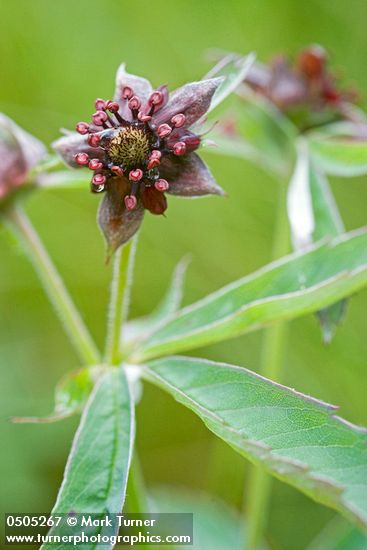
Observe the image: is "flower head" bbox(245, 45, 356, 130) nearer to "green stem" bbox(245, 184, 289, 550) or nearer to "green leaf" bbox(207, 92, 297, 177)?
"green leaf" bbox(207, 92, 297, 177)

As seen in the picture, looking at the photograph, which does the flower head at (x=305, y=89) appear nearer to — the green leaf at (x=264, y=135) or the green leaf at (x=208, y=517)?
the green leaf at (x=264, y=135)

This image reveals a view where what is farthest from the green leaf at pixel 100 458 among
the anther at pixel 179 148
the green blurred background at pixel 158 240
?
the green blurred background at pixel 158 240

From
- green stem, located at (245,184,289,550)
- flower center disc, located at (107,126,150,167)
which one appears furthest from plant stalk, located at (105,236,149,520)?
green stem, located at (245,184,289,550)

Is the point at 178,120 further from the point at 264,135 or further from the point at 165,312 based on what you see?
the point at 264,135

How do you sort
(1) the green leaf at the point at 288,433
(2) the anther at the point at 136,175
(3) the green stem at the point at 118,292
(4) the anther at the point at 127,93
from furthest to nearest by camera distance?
(3) the green stem at the point at 118,292 < (4) the anther at the point at 127,93 < (2) the anther at the point at 136,175 < (1) the green leaf at the point at 288,433

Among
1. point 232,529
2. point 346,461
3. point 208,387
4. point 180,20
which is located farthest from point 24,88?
point 346,461

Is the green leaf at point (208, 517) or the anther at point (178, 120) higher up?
the anther at point (178, 120)

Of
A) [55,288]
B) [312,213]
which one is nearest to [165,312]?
[55,288]
